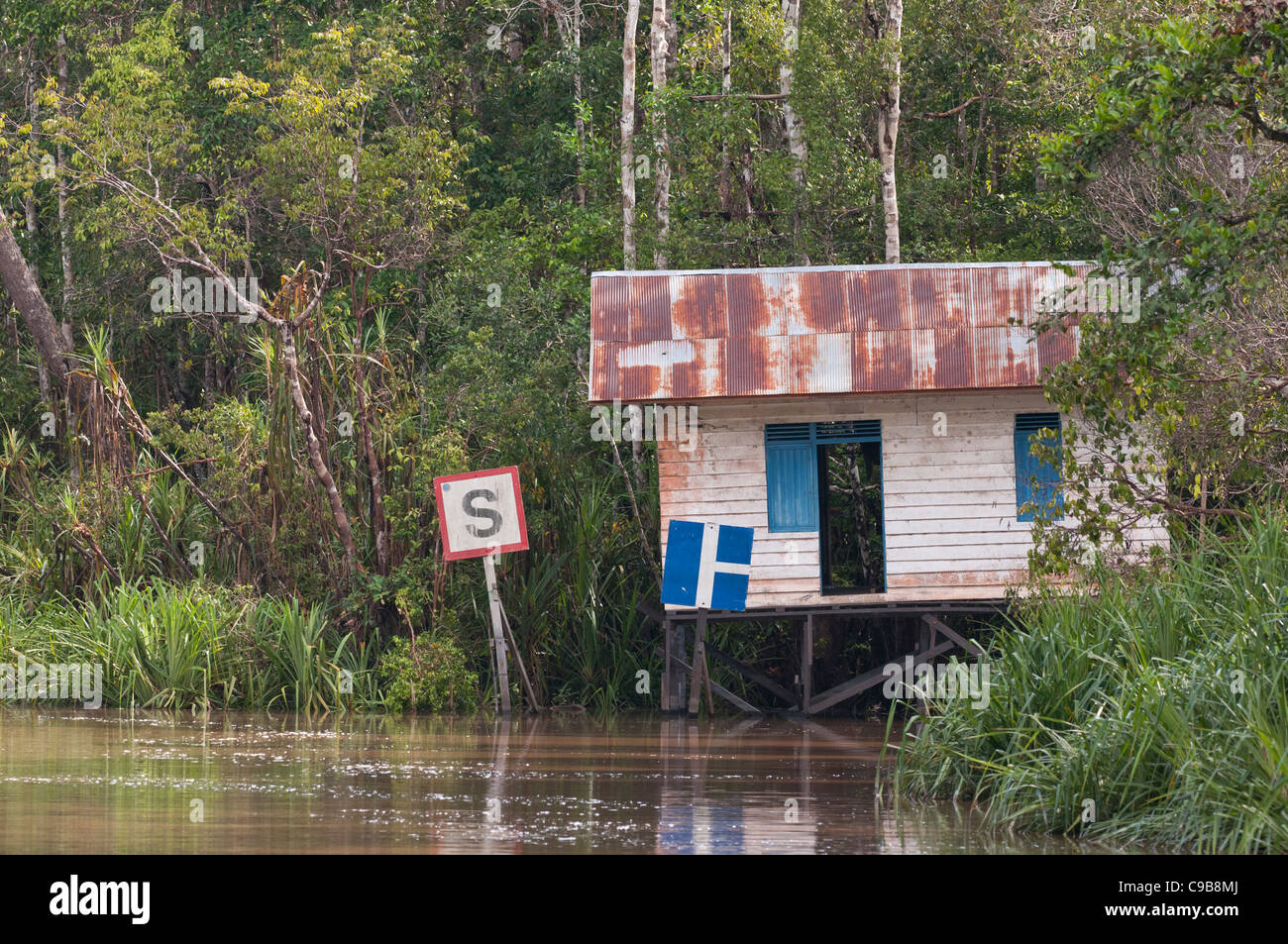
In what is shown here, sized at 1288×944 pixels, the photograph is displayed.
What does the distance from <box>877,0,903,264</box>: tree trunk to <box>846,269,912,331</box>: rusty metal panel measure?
2.54 meters

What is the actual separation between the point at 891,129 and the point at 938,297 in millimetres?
3776

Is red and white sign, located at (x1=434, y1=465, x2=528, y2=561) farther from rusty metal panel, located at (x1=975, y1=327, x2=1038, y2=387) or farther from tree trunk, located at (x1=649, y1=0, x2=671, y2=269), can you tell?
rusty metal panel, located at (x1=975, y1=327, x2=1038, y2=387)

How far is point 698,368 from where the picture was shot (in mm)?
15594

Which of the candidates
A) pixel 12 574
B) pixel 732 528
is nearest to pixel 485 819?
pixel 732 528

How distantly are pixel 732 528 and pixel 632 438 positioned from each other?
6.27ft

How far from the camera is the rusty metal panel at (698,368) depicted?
1547cm

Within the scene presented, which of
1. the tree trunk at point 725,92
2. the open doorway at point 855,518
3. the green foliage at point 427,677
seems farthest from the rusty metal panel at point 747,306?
the tree trunk at point 725,92

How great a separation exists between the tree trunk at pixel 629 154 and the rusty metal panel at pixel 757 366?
3.76 metres

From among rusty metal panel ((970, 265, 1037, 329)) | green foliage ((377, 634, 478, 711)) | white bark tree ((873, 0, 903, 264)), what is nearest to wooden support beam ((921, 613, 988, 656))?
rusty metal panel ((970, 265, 1037, 329))

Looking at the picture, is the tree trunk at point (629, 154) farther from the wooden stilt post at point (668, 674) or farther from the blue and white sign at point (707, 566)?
the wooden stilt post at point (668, 674)

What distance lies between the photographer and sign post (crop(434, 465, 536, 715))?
16.0 m

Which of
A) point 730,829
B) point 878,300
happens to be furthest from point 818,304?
point 730,829

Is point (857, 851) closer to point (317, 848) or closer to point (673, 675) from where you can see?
point (317, 848)

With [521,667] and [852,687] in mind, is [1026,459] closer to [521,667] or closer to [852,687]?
[852,687]
